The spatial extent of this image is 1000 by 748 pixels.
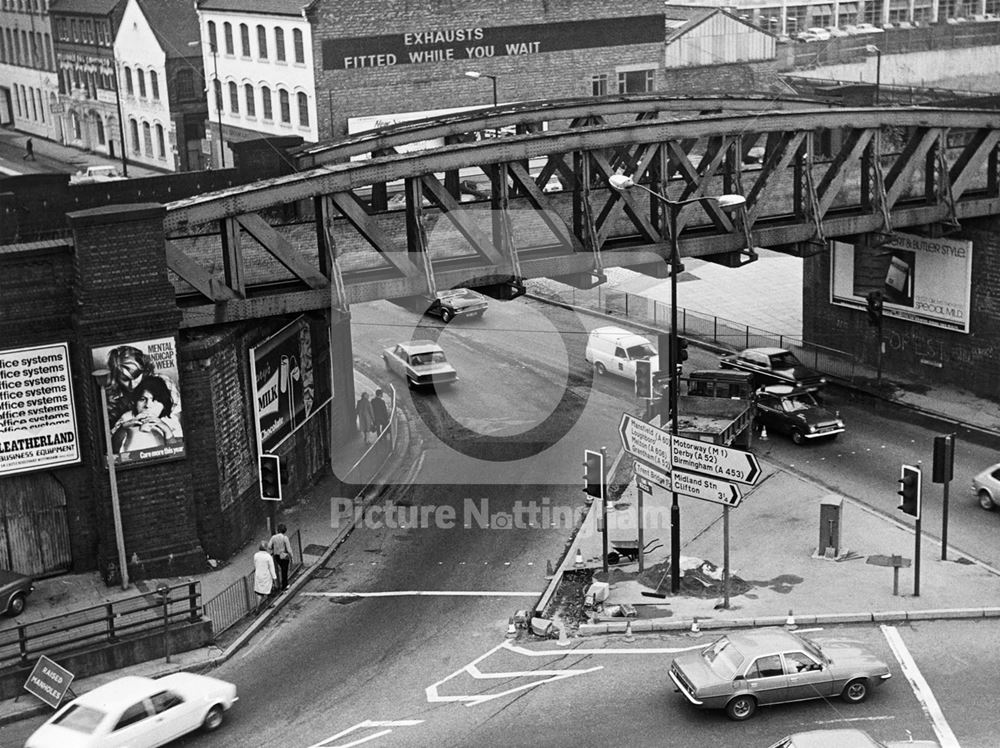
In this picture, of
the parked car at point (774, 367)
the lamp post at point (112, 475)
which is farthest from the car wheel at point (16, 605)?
the parked car at point (774, 367)

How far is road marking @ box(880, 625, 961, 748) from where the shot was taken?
23688 mm

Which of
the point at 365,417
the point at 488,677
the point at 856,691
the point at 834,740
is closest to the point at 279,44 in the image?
the point at 365,417

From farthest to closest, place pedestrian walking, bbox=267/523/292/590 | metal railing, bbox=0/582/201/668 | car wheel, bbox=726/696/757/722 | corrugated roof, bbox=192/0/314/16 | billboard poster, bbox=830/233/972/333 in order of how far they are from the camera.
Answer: corrugated roof, bbox=192/0/314/16, billboard poster, bbox=830/233/972/333, pedestrian walking, bbox=267/523/292/590, metal railing, bbox=0/582/201/668, car wheel, bbox=726/696/757/722

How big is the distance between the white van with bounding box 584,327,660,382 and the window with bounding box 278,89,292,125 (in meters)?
34.7

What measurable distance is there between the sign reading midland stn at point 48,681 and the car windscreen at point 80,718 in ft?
5.35

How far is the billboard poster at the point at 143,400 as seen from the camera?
3062 cm

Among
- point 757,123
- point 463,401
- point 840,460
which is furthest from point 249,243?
point 840,460

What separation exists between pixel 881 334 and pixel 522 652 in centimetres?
2192

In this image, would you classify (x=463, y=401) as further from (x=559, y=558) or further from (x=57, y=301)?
(x=57, y=301)

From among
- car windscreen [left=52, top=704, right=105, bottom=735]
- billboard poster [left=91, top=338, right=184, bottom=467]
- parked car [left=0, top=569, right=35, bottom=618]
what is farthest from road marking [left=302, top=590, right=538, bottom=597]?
car windscreen [left=52, top=704, right=105, bottom=735]

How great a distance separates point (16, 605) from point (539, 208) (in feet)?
48.7

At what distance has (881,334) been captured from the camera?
45.7 meters

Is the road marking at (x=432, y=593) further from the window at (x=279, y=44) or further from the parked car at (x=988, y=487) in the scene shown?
the window at (x=279, y=44)

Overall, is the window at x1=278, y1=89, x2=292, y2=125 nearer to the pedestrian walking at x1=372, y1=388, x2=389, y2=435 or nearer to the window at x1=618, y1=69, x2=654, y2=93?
the window at x1=618, y1=69, x2=654, y2=93
